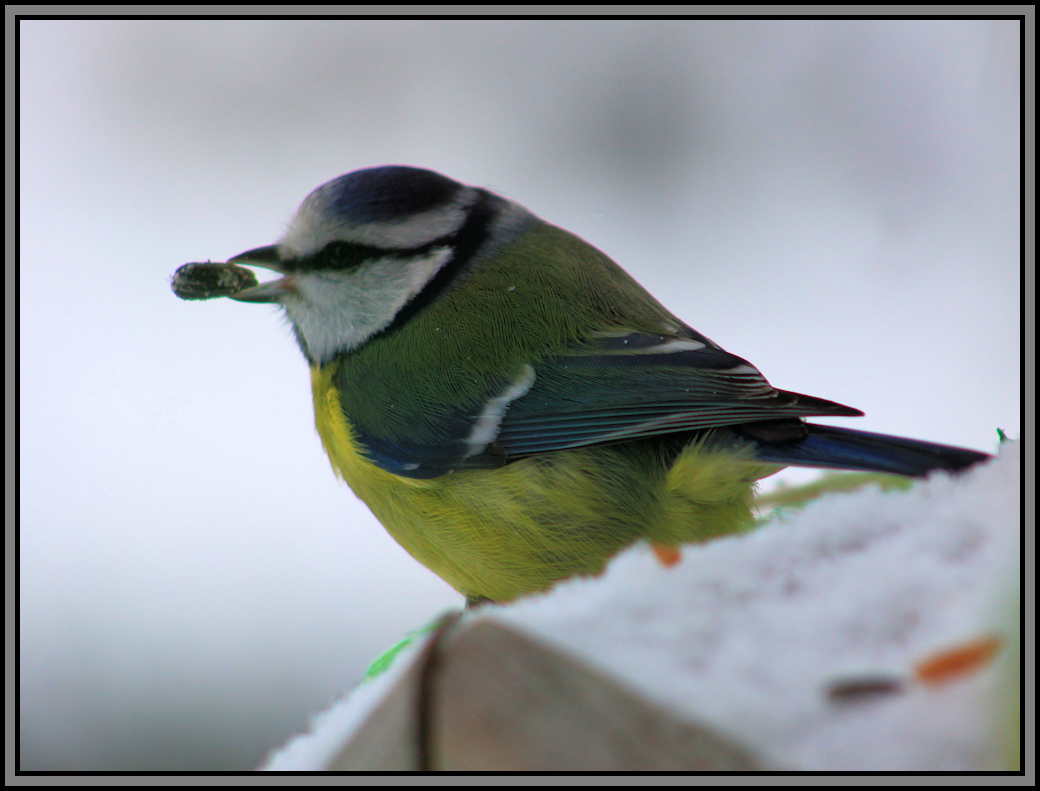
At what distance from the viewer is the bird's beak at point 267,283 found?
51.3 inches

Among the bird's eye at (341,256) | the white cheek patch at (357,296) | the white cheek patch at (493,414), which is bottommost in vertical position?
the white cheek patch at (493,414)

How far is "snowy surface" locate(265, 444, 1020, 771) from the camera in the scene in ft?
1.14

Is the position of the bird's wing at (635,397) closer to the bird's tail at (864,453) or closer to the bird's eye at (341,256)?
the bird's tail at (864,453)

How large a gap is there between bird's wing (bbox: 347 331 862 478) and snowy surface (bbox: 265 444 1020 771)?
461 millimetres

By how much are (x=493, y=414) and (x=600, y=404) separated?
0.15 m

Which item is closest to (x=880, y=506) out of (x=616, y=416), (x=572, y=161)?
(x=616, y=416)

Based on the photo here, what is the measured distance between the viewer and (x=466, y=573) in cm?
109

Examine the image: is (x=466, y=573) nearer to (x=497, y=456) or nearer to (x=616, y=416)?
(x=497, y=456)

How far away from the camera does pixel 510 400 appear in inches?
43.8

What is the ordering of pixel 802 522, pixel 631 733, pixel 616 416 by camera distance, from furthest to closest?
pixel 616 416 → pixel 802 522 → pixel 631 733

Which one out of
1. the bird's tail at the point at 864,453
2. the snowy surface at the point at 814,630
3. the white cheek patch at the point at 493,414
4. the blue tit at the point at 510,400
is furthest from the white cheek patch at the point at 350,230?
the snowy surface at the point at 814,630

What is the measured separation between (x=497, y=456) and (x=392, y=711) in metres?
0.74

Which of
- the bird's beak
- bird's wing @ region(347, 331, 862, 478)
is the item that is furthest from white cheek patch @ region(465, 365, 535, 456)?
the bird's beak
